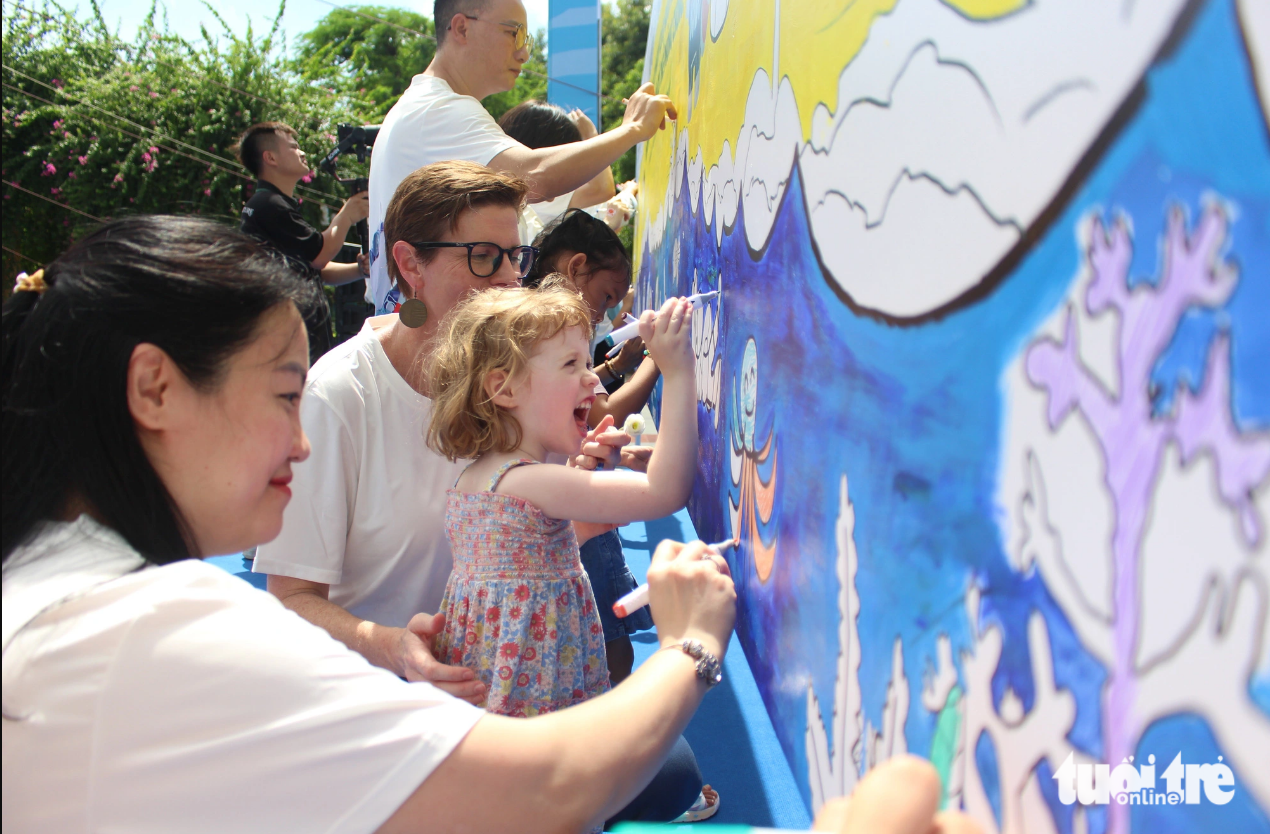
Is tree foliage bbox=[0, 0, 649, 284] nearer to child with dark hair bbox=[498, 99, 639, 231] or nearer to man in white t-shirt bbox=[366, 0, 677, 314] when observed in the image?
child with dark hair bbox=[498, 99, 639, 231]

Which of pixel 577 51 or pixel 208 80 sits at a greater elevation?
pixel 208 80

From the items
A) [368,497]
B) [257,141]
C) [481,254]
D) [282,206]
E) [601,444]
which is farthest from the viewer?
[257,141]

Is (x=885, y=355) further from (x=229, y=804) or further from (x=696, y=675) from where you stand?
(x=229, y=804)

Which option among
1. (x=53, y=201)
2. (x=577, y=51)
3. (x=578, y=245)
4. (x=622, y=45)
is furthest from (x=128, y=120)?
(x=622, y=45)

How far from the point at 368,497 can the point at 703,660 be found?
0.85 metres

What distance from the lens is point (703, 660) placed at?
1.05 meters

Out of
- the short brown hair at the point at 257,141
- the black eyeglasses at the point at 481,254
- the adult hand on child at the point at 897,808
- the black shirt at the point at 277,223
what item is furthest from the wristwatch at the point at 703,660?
the short brown hair at the point at 257,141

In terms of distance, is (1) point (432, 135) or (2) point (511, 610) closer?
(2) point (511, 610)

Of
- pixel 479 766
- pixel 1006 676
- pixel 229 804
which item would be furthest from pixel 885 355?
pixel 229 804

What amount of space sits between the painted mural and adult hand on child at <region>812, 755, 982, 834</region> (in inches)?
3.4

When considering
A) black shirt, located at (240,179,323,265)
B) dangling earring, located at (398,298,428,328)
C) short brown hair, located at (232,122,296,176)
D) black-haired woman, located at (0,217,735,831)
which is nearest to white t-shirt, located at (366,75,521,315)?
dangling earring, located at (398,298,428,328)

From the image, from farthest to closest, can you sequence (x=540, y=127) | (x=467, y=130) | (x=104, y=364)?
(x=540, y=127), (x=467, y=130), (x=104, y=364)

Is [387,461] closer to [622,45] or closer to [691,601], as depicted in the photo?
[691,601]

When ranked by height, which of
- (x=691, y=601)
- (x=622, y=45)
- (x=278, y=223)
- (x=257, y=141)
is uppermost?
(x=622, y=45)
